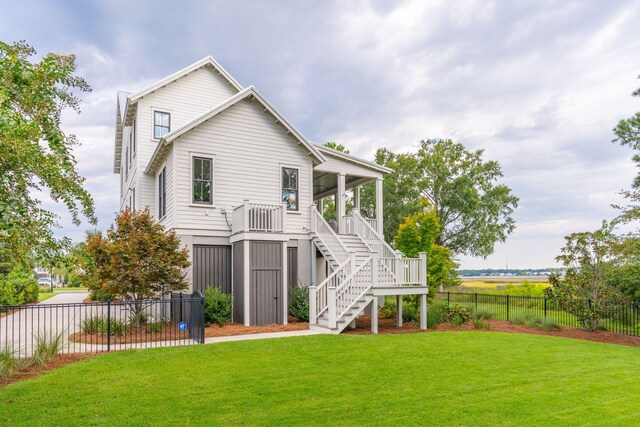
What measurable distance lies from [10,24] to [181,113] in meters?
13.0

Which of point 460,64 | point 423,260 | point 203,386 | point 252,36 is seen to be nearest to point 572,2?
point 460,64

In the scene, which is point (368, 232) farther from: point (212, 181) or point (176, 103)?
point (176, 103)

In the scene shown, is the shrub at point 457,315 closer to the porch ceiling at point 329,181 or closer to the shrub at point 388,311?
the shrub at point 388,311

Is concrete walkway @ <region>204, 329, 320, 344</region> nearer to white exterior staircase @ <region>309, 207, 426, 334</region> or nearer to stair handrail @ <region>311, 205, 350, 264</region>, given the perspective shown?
white exterior staircase @ <region>309, 207, 426, 334</region>

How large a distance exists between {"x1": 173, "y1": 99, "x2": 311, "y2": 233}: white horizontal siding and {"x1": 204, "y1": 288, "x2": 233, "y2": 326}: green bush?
2487mm

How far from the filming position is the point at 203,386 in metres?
7.55

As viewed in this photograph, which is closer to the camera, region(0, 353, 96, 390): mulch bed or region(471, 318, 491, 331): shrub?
region(0, 353, 96, 390): mulch bed

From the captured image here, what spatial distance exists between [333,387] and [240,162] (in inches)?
420

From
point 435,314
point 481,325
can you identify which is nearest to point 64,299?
point 435,314

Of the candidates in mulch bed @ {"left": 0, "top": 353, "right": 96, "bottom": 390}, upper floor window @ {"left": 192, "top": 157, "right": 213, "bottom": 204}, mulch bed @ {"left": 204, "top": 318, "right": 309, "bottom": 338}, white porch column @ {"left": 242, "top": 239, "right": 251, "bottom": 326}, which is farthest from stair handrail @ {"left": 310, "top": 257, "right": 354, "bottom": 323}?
mulch bed @ {"left": 0, "top": 353, "right": 96, "bottom": 390}

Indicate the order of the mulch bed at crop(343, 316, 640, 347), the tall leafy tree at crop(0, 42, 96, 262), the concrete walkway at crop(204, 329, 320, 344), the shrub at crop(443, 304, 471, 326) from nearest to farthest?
the tall leafy tree at crop(0, 42, 96, 262), the concrete walkway at crop(204, 329, 320, 344), the mulch bed at crop(343, 316, 640, 347), the shrub at crop(443, 304, 471, 326)

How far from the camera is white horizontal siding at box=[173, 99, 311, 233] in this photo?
15.4m

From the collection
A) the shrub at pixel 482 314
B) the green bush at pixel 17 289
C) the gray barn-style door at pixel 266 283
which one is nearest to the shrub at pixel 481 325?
the shrub at pixel 482 314

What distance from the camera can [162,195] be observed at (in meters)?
17.4
